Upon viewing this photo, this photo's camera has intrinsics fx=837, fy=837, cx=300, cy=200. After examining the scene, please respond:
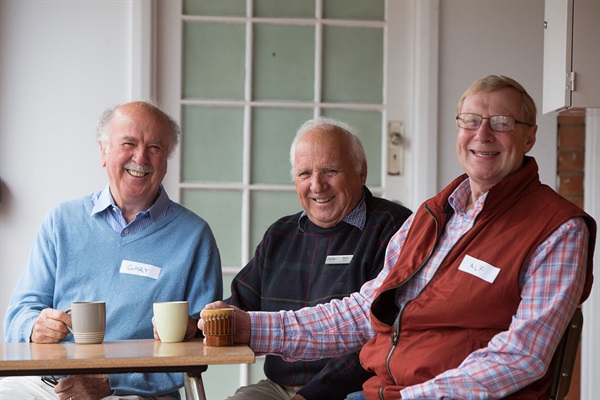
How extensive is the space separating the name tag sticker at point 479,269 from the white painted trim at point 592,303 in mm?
2019

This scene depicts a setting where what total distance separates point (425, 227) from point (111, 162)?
1.12 m

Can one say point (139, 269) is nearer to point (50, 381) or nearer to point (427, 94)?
point (50, 381)

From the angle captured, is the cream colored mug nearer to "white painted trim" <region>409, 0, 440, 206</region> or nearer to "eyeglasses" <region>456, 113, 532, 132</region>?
"eyeglasses" <region>456, 113, 532, 132</region>

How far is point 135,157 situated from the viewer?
277cm

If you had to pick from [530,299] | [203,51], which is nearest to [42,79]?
[203,51]

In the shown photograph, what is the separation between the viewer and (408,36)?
14.1 ft

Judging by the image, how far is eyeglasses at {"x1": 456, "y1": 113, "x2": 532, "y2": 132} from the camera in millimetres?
2197

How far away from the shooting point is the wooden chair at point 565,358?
2014 millimetres

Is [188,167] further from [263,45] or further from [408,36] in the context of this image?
[408,36]

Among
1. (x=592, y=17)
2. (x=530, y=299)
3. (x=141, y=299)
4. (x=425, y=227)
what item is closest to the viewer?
(x=530, y=299)

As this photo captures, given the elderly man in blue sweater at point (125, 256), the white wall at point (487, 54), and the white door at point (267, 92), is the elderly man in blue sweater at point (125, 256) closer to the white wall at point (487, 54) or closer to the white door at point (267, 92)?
the white door at point (267, 92)

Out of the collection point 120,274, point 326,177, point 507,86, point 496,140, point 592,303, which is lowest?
point 592,303

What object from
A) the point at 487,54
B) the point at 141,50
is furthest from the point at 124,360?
the point at 487,54

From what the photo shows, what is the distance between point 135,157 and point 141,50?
1.49 m
